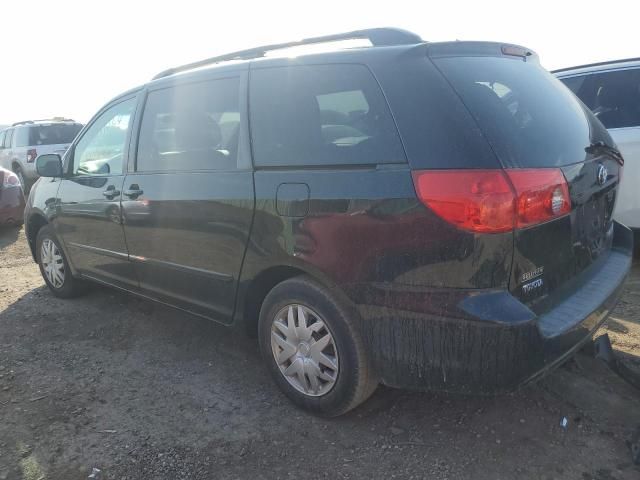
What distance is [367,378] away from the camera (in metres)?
2.50

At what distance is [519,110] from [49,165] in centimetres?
358

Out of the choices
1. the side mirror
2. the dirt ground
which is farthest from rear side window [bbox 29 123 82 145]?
the dirt ground

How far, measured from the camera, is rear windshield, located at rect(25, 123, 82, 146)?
43.2 feet

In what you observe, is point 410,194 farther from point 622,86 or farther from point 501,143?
point 622,86

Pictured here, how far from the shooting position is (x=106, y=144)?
13.3 ft

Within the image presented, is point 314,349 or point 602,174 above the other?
point 602,174

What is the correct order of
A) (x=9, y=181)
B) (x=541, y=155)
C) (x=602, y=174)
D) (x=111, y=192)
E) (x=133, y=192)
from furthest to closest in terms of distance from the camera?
(x=9, y=181), (x=111, y=192), (x=133, y=192), (x=602, y=174), (x=541, y=155)

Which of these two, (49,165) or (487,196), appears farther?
(49,165)

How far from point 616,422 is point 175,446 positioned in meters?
2.12

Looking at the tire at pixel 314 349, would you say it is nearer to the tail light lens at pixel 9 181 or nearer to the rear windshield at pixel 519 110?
the rear windshield at pixel 519 110

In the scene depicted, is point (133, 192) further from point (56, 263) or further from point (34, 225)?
point (34, 225)

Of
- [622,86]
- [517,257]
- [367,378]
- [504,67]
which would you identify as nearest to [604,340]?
[517,257]

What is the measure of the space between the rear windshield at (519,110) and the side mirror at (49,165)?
3.27 m

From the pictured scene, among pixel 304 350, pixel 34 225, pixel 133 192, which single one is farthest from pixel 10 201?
pixel 304 350
